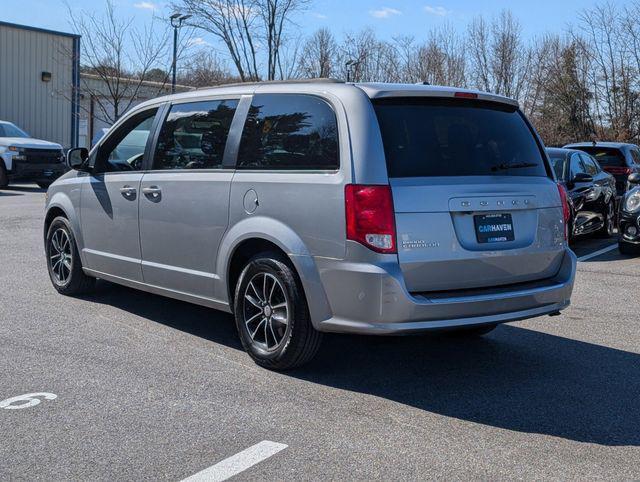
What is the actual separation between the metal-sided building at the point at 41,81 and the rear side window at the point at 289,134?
27927mm

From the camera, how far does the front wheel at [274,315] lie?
5.04 meters

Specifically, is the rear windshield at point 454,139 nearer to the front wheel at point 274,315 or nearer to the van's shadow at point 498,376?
the front wheel at point 274,315

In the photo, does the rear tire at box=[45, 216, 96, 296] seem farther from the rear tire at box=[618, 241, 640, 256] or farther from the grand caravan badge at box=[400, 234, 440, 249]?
the rear tire at box=[618, 241, 640, 256]

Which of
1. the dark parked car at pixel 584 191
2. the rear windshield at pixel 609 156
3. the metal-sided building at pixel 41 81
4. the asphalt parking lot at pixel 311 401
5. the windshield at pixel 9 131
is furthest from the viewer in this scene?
the metal-sided building at pixel 41 81

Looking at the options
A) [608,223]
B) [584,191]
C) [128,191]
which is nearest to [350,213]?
[128,191]

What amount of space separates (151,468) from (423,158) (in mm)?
2375

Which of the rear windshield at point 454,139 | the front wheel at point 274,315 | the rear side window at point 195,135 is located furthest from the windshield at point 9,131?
the rear windshield at point 454,139

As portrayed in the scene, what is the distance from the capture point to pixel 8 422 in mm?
4273

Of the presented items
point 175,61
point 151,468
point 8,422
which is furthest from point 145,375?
point 175,61

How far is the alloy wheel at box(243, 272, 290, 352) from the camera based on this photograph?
520 cm

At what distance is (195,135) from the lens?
605 centimetres

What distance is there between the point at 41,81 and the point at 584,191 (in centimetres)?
2511

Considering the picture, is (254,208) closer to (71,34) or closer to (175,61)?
(175,61)

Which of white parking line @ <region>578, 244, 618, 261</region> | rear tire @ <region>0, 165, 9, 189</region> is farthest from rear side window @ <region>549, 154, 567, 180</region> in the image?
rear tire @ <region>0, 165, 9, 189</region>
